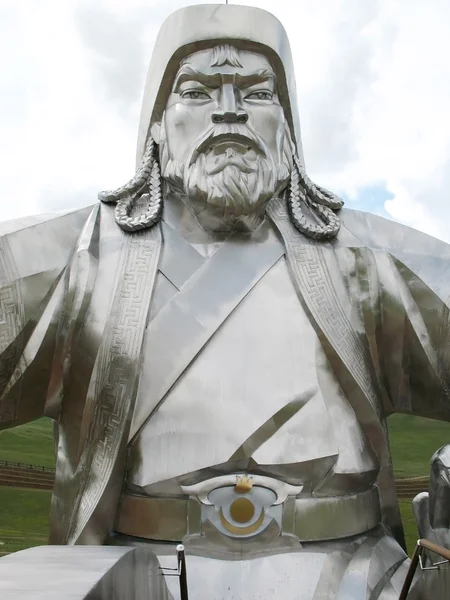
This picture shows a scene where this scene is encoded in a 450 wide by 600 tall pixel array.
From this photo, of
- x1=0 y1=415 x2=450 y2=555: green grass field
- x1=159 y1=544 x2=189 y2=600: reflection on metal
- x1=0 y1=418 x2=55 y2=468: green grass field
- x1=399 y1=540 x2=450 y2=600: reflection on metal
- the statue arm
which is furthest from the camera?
x1=0 y1=418 x2=55 y2=468: green grass field

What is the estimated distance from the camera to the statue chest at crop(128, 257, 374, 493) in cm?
257

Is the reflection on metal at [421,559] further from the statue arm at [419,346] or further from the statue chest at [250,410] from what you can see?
A: the statue arm at [419,346]

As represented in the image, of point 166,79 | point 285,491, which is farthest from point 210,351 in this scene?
point 166,79

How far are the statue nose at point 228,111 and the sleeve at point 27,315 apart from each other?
2.57ft

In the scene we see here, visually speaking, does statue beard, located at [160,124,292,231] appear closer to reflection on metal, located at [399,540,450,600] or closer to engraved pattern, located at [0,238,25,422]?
engraved pattern, located at [0,238,25,422]

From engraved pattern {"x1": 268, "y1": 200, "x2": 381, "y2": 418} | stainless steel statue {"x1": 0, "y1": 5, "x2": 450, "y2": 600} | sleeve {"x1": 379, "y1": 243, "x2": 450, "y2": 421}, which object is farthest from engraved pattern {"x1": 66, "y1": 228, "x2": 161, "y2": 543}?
sleeve {"x1": 379, "y1": 243, "x2": 450, "y2": 421}

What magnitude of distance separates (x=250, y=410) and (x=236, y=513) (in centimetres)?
34

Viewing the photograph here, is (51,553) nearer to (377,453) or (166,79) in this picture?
(377,453)

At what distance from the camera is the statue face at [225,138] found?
288cm

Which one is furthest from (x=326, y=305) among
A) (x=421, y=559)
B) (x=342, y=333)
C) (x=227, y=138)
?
(x=421, y=559)

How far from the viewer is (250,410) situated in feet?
8.61

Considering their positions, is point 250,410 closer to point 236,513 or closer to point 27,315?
point 236,513

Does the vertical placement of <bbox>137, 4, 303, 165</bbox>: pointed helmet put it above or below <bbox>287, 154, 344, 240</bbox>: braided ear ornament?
above

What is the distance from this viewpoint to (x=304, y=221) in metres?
3.04
